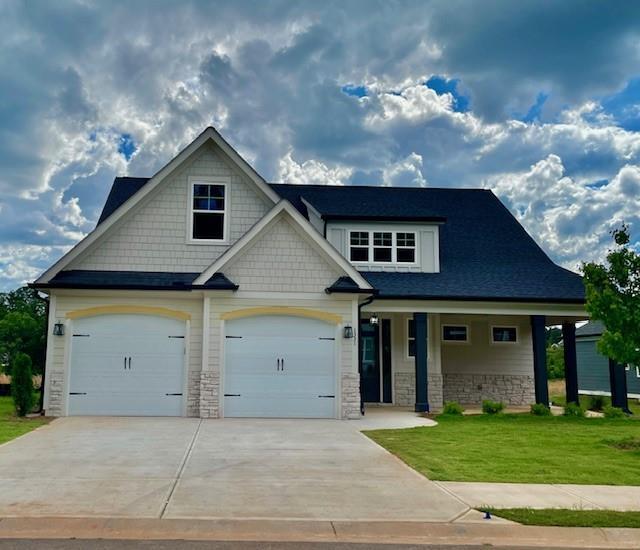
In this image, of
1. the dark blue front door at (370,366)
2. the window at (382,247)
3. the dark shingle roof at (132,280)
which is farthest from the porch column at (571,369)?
the dark shingle roof at (132,280)

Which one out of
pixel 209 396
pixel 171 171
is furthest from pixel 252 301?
pixel 171 171

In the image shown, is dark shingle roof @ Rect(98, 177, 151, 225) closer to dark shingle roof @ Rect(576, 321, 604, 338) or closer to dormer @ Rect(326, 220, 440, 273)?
dormer @ Rect(326, 220, 440, 273)

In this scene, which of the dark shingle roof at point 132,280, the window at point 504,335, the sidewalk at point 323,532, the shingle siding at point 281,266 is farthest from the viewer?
the window at point 504,335

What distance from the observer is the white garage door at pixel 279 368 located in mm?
15203

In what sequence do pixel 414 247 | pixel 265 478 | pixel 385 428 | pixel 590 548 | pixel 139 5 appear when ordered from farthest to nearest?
pixel 414 247, pixel 139 5, pixel 385 428, pixel 265 478, pixel 590 548

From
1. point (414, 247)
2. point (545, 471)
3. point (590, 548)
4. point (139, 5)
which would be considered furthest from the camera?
point (414, 247)

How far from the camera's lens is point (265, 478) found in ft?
26.1

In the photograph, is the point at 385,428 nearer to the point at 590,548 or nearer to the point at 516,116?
the point at 590,548

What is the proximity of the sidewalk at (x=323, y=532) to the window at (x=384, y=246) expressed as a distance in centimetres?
1344

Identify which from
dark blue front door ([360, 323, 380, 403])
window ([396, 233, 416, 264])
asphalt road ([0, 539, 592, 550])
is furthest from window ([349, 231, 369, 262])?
asphalt road ([0, 539, 592, 550])

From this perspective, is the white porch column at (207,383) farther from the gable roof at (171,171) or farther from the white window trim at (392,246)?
the white window trim at (392,246)

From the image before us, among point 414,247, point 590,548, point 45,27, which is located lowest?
point 590,548

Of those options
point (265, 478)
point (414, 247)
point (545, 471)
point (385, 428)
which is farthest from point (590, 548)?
point (414, 247)

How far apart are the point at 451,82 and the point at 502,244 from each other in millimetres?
6052
